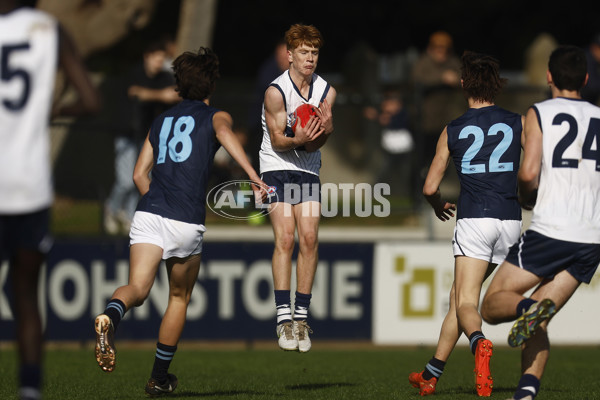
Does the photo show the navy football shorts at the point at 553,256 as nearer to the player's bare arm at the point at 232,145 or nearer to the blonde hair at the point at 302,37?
the player's bare arm at the point at 232,145

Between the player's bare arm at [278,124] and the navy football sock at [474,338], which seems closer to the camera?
the navy football sock at [474,338]

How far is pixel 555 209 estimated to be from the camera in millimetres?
6910

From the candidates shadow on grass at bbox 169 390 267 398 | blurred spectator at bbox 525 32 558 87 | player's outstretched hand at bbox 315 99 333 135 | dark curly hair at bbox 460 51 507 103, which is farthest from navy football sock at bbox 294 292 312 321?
blurred spectator at bbox 525 32 558 87

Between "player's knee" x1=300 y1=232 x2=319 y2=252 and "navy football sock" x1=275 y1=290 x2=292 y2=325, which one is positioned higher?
"player's knee" x1=300 y1=232 x2=319 y2=252

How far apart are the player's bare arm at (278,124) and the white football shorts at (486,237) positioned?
1466 mm

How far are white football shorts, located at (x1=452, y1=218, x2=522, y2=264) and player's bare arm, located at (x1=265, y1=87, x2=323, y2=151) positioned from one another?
1466mm

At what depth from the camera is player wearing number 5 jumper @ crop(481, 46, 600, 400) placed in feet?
22.5

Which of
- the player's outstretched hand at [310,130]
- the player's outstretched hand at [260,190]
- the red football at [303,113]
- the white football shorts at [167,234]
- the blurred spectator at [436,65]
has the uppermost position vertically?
the blurred spectator at [436,65]

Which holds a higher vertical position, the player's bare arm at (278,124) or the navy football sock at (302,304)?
the player's bare arm at (278,124)

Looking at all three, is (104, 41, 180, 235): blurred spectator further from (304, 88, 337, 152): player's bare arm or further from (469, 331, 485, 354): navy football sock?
(469, 331, 485, 354): navy football sock

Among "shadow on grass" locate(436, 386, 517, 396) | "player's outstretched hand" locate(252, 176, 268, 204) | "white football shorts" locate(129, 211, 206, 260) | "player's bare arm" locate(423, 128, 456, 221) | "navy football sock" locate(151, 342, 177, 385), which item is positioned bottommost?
"shadow on grass" locate(436, 386, 517, 396)

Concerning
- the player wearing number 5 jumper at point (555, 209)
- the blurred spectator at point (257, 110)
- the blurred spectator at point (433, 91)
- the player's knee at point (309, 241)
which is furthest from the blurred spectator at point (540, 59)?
the player wearing number 5 jumper at point (555, 209)

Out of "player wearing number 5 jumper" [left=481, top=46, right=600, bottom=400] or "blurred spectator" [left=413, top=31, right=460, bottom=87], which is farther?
"blurred spectator" [left=413, top=31, right=460, bottom=87]

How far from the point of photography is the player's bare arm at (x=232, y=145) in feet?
25.9
